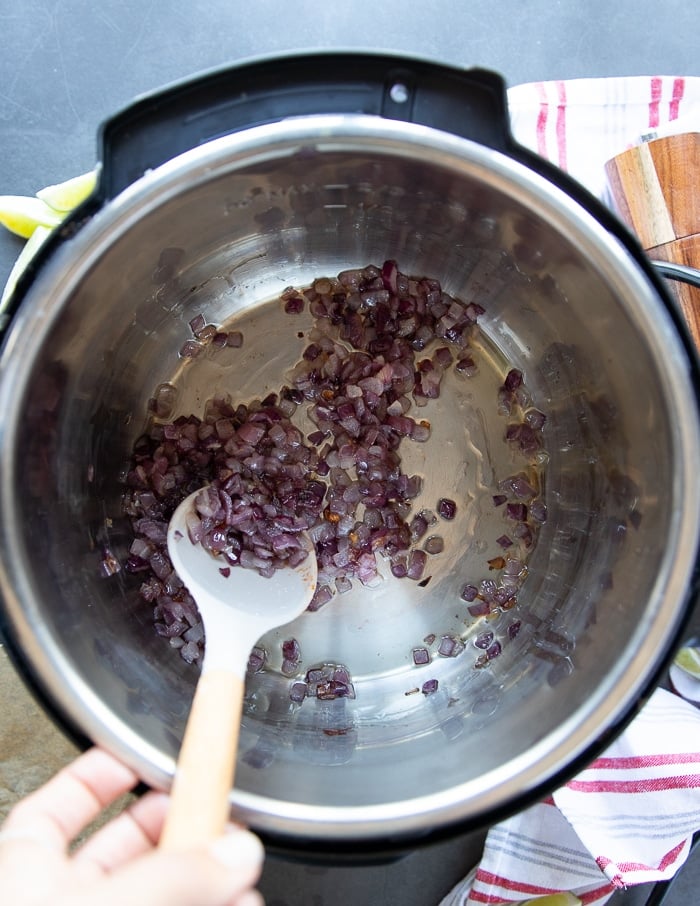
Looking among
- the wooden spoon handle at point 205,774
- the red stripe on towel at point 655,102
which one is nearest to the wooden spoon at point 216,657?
the wooden spoon handle at point 205,774

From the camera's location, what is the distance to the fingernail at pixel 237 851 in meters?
0.61

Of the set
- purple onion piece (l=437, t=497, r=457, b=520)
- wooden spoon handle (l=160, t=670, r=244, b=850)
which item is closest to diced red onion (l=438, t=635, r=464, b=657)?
purple onion piece (l=437, t=497, r=457, b=520)

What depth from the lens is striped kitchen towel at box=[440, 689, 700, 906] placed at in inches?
42.7

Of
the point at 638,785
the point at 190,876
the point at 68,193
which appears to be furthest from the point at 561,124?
the point at 190,876

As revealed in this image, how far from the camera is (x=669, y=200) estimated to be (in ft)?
3.55

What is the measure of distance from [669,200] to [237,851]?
1.01m

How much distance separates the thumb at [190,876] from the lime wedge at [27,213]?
924 millimetres

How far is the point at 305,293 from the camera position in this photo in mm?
1166

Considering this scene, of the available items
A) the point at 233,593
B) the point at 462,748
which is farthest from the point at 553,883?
the point at 233,593

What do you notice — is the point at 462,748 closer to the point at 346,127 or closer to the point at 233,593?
the point at 233,593

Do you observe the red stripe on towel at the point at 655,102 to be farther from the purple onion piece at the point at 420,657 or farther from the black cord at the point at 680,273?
the purple onion piece at the point at 420,657

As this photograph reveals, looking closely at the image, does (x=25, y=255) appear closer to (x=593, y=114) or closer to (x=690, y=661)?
(x=593, y=114)

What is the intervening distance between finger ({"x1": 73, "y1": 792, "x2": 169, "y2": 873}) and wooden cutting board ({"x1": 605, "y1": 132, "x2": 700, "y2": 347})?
93 cm

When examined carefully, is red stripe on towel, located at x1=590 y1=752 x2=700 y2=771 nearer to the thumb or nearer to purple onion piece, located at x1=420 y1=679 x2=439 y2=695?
purple onion piece, located at x1=420 y1=679 x2=439 y2=695
